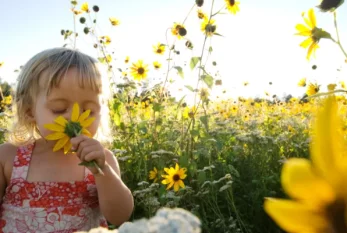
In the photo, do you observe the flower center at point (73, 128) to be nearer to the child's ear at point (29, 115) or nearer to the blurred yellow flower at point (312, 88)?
the child's ear at point (29, 115)

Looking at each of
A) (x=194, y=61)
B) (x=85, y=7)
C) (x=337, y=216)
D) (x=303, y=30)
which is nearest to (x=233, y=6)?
(x=194, y=61)

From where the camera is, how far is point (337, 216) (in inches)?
6.0

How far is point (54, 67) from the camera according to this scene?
1725mm

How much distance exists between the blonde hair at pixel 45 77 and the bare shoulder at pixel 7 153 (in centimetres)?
5

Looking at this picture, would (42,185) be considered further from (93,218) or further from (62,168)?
(93,218)

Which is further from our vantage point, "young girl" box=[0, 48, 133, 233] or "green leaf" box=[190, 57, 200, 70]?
"green leaf" box=[190, 57, 200, 70]

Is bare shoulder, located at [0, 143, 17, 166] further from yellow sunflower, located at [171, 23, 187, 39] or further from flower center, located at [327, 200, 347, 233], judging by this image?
flower center, located at [327, 200, 347, 233]

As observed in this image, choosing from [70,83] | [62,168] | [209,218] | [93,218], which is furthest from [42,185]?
[209,218]

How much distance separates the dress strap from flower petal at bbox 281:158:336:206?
1767mm

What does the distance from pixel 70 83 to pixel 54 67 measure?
14cm

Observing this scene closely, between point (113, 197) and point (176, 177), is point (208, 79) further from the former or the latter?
point (113, 197)

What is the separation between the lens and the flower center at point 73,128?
108 cm

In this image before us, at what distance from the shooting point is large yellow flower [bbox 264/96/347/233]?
14cm

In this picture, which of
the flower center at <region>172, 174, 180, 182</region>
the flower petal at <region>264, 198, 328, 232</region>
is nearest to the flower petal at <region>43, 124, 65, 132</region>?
the flower petal at <region>264, 198, 328, 232</region>
